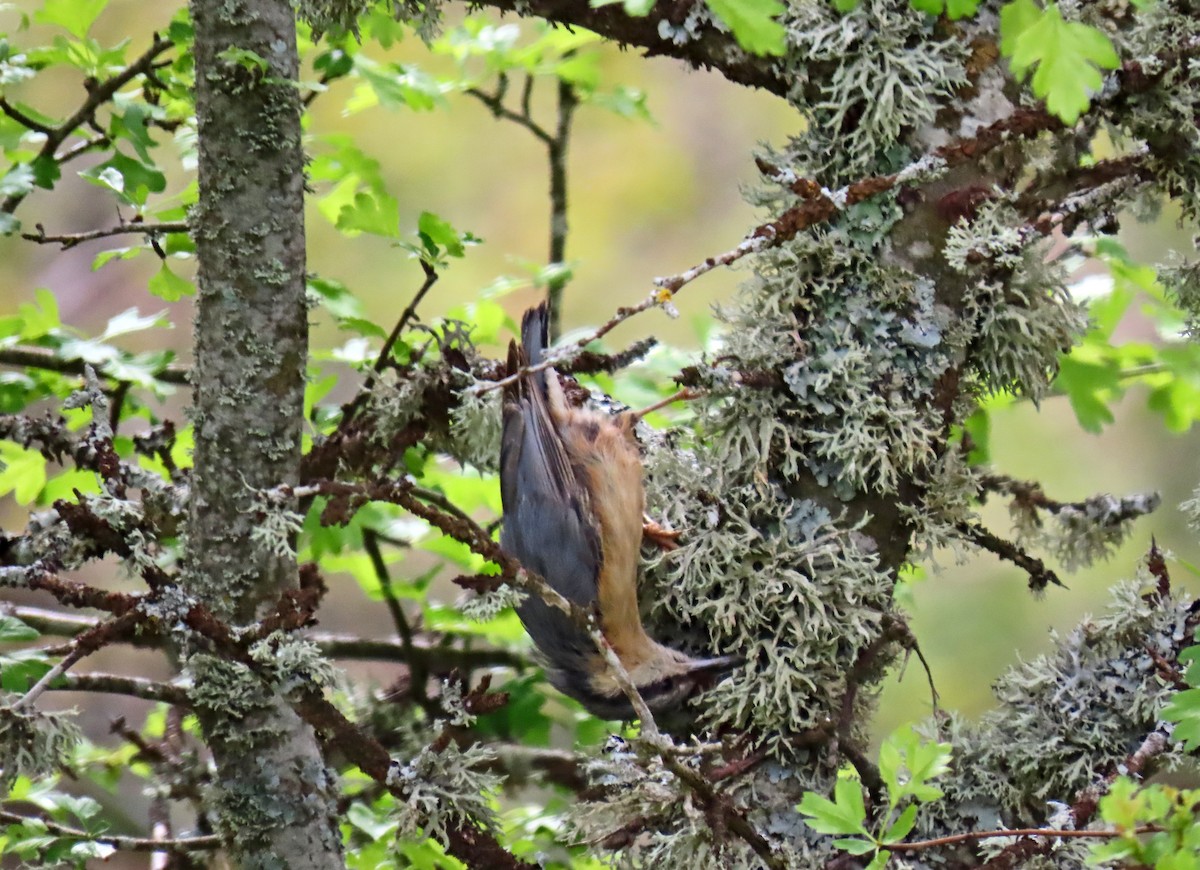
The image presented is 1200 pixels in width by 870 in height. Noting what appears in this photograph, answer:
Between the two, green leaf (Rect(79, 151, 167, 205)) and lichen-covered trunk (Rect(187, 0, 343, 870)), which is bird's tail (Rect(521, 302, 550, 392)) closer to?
lichen-covered trunk (Rect(187, 0, 343, 870))

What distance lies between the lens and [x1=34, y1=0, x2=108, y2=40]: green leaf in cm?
184

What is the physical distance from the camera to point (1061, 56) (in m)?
0.96

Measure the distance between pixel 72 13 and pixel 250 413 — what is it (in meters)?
0.92

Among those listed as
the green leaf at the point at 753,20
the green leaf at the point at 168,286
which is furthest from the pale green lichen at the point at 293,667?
the green leaf at the point at 753,20

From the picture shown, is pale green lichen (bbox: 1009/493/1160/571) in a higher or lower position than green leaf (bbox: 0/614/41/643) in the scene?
higher

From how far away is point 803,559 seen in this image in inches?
56.6

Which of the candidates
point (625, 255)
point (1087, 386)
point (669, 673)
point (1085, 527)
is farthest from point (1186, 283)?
point (625, 255)

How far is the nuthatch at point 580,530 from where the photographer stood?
1.57 m

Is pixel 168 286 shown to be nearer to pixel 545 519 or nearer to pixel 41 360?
pixel 41 360

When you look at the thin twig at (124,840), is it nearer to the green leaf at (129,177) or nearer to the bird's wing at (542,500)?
the bird's wing at (542,500)

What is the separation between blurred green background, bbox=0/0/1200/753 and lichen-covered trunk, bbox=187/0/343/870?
252 cm

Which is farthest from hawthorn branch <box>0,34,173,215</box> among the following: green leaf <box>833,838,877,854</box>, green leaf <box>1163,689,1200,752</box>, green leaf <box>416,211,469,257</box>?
green leaf <box>1163,689,1200,752</box>

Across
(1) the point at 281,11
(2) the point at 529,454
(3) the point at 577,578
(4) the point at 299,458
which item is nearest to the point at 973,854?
(3) the point at 577,578

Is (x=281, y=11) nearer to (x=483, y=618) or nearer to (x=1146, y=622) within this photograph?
(x=483, y=618)
